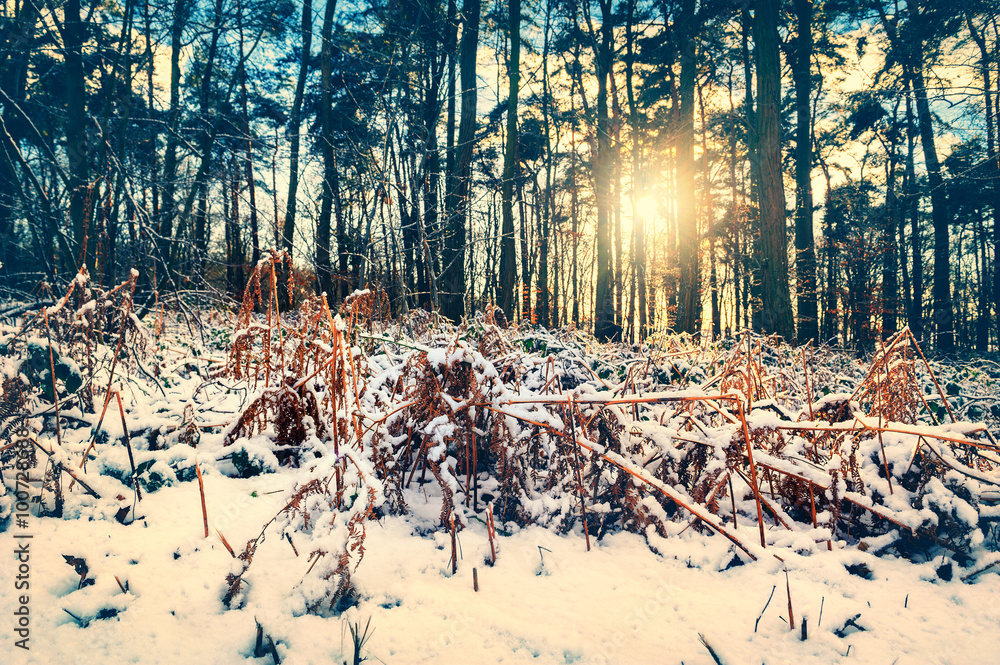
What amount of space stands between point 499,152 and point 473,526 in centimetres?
1637

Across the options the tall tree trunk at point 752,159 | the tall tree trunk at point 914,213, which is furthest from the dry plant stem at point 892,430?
the tall tree trunk at point 914,213

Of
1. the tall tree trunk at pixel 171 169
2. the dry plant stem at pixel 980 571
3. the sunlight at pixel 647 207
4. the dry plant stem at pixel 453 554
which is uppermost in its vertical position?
the sunlight at pixel 647 207

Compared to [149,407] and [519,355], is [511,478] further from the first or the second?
[149,407]

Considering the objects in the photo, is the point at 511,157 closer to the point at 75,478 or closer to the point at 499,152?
the point at 499,152

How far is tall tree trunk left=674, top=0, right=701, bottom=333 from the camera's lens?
9641 mm

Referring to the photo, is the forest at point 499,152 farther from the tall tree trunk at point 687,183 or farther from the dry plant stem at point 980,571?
the dry plant stem at point 980,571

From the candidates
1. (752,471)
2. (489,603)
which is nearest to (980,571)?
(752,471)

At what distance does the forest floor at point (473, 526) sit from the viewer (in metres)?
1.12

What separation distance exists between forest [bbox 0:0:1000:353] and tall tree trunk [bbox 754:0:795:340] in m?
0.03

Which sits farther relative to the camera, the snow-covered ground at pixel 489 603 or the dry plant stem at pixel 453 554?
the dry plant stem at pixel 453 554

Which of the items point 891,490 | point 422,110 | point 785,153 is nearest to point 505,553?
point 891,490

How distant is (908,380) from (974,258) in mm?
30319

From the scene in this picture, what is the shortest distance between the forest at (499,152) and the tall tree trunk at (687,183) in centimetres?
7

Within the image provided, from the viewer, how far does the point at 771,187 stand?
7457mm
